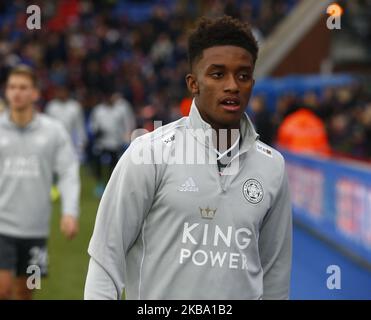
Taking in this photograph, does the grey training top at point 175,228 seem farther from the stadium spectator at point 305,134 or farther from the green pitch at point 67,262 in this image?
the stadium spectator at point 305,134

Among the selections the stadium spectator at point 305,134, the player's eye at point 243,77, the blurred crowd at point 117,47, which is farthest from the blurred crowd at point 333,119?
the player's eye at point 243,77

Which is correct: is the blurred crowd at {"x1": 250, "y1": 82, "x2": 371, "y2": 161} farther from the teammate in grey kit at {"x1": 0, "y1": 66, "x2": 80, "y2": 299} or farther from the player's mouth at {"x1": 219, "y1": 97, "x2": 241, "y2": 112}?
the player's mouth at {"x1": 219, "y1": 97, "x2": 241, "y2": 112}

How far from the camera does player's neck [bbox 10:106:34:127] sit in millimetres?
6746

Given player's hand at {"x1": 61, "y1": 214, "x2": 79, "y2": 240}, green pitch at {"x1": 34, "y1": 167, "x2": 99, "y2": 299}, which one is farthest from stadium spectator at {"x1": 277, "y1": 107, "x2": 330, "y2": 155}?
player's hand at {"x1": 61, "y1": 214, "x2": 79, "y2": 240}

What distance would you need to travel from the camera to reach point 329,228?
1090 centimetres

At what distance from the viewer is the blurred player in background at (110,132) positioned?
1870cm

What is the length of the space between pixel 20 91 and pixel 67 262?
434cm

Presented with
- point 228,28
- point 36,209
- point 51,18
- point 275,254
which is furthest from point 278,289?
point 51,18

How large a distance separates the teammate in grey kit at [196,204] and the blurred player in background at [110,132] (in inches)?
580

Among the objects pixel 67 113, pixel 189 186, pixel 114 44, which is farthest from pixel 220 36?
pixel 114 44

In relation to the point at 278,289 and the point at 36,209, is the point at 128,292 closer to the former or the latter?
the point at 278,289

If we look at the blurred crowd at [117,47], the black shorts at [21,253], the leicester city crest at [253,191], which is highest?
the blurred crowd at [117,47]

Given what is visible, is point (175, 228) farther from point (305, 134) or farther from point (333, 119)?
point (333, 119)

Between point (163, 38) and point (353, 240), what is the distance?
18258 mm
